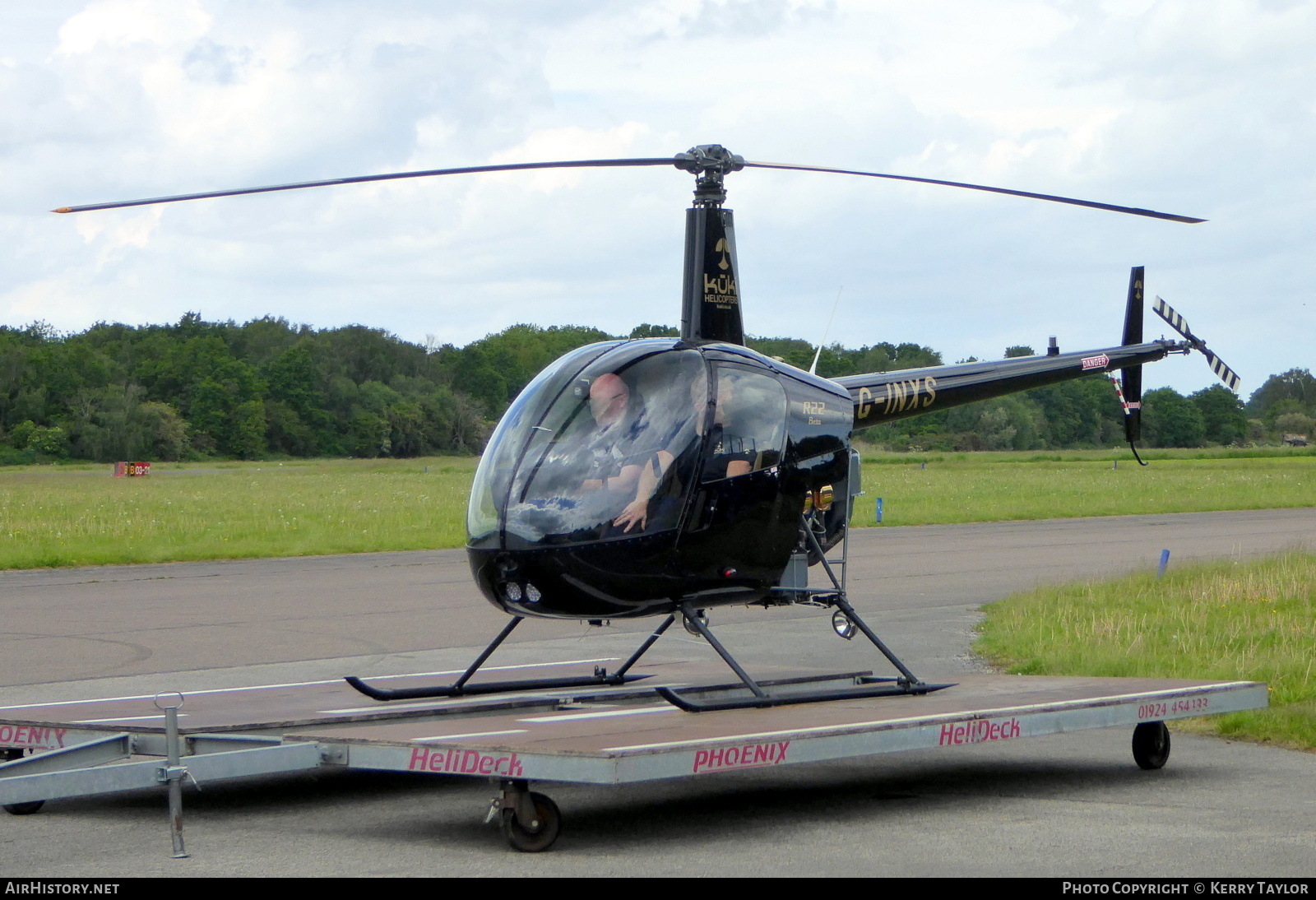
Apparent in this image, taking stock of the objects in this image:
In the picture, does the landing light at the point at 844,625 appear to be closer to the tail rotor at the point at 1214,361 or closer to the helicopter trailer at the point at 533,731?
the helicopter trailer at the point at 533,731

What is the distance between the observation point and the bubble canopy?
789cm

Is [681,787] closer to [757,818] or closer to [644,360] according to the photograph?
[757,818]

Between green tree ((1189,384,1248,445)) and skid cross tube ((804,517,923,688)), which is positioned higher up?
green tree ((1189,384,1248,445))

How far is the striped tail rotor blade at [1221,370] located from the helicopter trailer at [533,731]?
23.3ft

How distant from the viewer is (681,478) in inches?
317

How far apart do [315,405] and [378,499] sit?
2942 inches

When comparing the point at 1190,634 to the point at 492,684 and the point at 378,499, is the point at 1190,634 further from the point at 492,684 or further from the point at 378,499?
the point at 378,499

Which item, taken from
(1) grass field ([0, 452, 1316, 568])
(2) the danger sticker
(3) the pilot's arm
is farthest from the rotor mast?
(1) grass field ([0, 452, 1316, 568])

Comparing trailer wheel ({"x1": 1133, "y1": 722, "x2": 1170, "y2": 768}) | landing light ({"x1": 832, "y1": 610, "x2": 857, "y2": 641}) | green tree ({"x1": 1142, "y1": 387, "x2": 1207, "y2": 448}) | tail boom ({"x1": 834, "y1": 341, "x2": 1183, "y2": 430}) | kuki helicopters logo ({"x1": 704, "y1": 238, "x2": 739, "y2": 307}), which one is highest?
green tree ({"x1": 1142, "y1": 387, "x2": 1207, "y2": 448})

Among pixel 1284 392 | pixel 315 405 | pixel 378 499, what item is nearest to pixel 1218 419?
pixel 1284 392

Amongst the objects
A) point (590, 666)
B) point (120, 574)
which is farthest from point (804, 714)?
point (120, 574)

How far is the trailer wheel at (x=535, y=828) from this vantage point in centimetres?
635

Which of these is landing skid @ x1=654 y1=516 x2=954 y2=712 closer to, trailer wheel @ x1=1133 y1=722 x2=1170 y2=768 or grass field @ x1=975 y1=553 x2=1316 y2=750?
trailer wheel @ x1=1133 y1=722 x2=1170 y2=768

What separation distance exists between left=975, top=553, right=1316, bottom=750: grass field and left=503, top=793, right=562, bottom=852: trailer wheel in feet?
17.4
